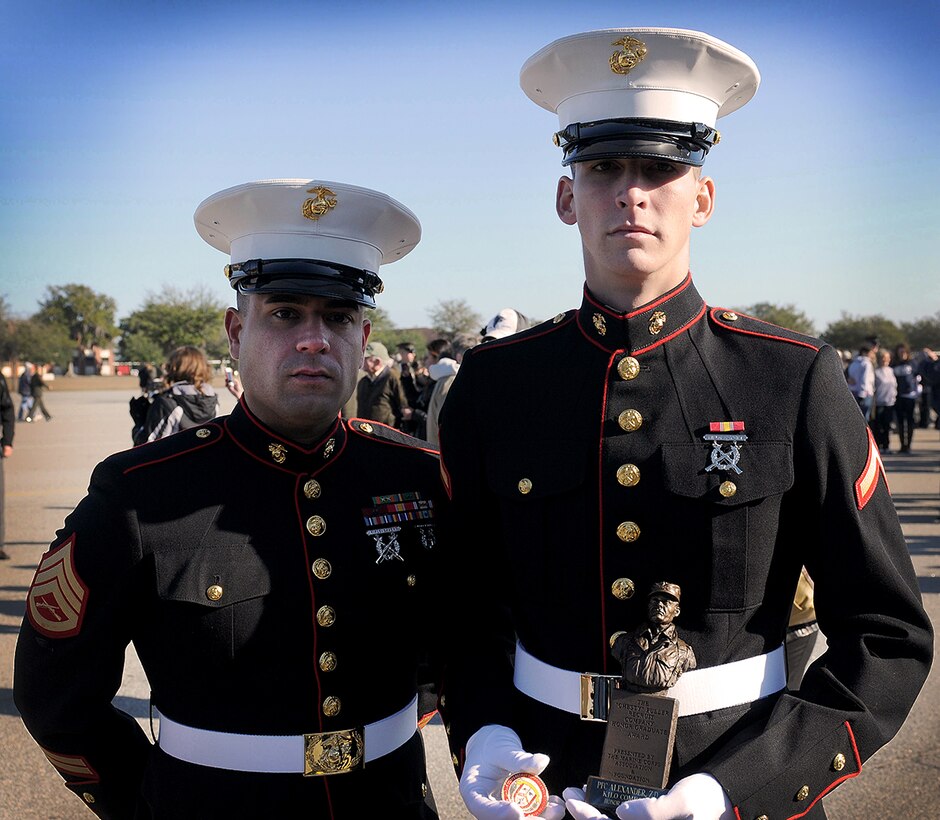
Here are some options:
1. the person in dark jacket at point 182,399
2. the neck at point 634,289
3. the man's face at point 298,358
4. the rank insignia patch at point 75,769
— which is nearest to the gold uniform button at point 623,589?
the neck at point 634,289

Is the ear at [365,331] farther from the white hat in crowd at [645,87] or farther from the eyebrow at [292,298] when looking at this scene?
the white hat in crowd at [645,87]

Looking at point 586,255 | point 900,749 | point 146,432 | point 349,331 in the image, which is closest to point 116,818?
point 349,331

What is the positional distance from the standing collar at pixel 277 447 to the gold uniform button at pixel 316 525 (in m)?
0.13

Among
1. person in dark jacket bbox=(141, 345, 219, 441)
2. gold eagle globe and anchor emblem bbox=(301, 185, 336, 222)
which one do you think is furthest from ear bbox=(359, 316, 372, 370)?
person in dark jacket bbox=(141, 345, 219, 441)

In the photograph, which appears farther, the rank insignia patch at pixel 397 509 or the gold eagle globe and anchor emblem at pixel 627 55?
the rank insignia patch at pixel 397 509

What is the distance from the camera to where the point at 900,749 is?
438cm

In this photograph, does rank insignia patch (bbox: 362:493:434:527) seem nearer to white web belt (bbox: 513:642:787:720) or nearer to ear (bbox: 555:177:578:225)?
white web belt (bbox: 513:642:787:720)

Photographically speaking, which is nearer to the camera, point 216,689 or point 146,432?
point 216,689

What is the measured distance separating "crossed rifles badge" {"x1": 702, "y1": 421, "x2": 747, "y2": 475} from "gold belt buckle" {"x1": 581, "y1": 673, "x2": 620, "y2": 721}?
0.43m

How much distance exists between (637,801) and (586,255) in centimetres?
102

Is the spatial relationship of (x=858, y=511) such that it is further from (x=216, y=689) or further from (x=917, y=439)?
(x=917, y=439)

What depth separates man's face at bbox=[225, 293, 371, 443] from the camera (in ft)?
7.44

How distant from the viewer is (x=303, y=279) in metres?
2.35

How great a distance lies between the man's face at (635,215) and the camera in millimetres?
1909
